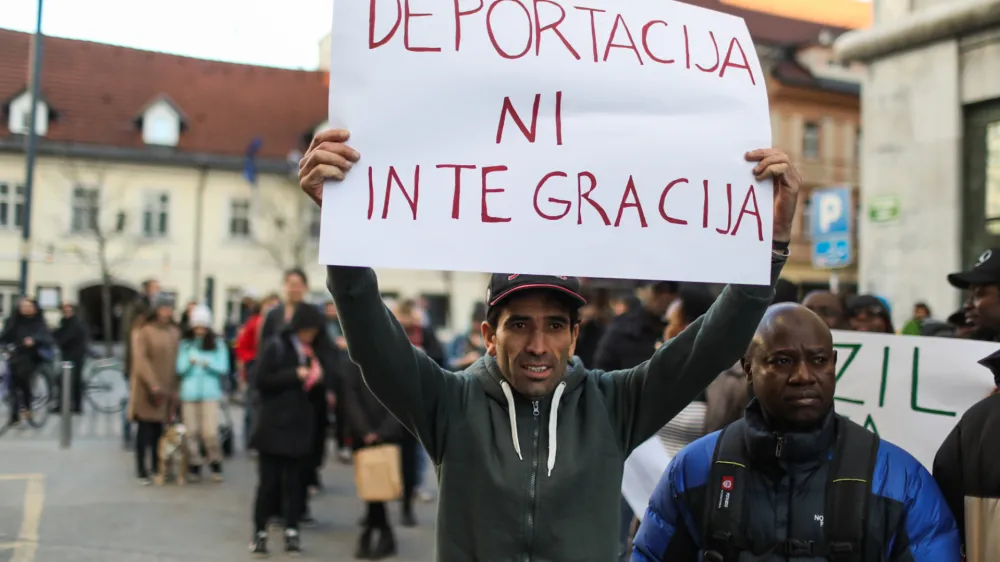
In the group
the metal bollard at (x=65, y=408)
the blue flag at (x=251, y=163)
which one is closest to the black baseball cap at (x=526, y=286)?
the metal bollard at (x=65, y=408)

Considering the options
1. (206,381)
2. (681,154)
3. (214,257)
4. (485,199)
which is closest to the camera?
(485,199)

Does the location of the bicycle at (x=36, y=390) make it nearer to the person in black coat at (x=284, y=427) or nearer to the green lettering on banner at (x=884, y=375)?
the person in black coat at (x=284, y=427)

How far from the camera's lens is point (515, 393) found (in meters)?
2.27

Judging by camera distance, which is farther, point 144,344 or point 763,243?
point 144,344

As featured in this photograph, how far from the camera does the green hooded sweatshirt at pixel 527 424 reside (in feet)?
7.00

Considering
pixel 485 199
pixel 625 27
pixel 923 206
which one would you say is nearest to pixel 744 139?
pixel 625 27

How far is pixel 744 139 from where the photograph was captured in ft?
7.73

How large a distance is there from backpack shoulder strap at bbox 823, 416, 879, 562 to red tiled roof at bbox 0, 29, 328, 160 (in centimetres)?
3719

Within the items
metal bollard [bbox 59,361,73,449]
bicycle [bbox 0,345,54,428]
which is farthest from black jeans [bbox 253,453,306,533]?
bicycle [bbox 0,345,54,428]

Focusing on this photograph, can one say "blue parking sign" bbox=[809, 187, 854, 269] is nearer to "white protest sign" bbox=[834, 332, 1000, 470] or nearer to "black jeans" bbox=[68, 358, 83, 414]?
"white protest sign" bbox=[834, 332, 1000, 470]

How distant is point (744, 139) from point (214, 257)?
3665 centimetres

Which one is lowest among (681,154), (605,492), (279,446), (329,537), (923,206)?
(329,537)

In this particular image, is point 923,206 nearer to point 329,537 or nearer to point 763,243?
point 329,537

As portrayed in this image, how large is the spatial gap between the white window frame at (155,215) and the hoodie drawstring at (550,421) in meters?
36.4
